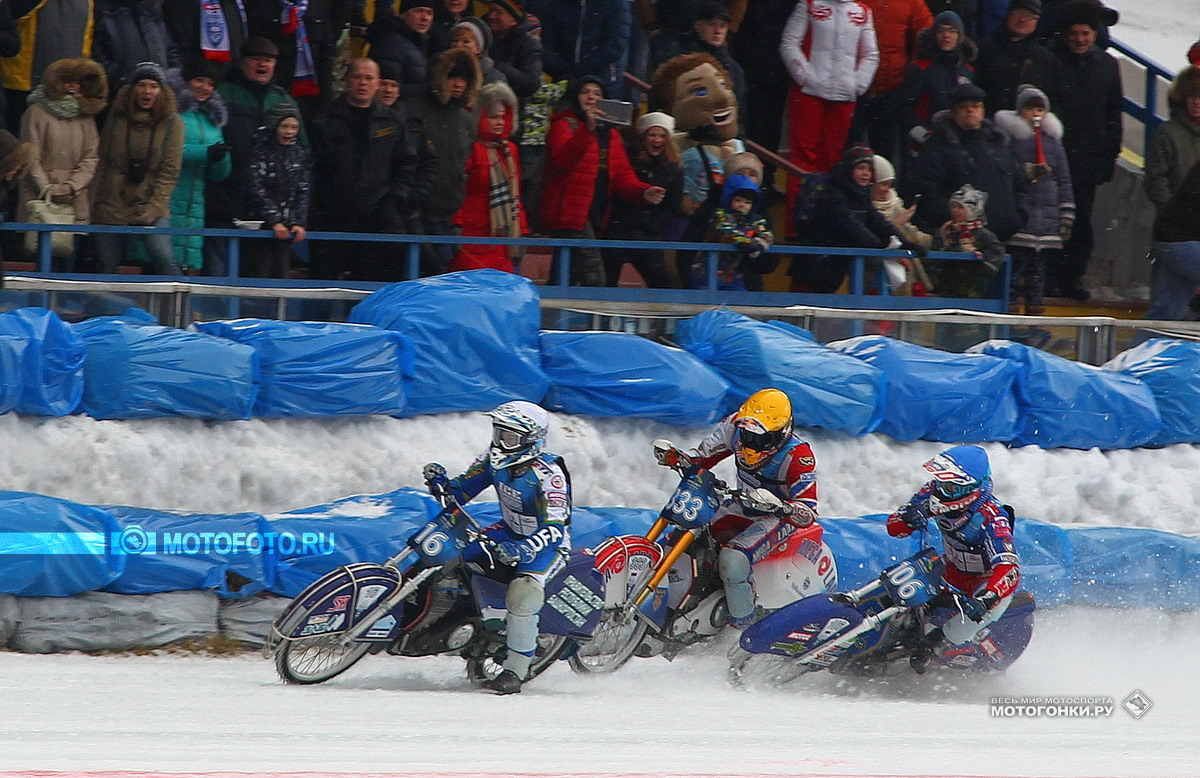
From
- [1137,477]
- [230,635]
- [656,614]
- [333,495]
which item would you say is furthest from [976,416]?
[230,635]

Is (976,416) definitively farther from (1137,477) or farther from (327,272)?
(327,272)

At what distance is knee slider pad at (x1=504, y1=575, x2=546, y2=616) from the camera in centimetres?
766

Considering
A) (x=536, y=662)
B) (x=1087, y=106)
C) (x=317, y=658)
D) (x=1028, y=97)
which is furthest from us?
(x=1087, y=106)

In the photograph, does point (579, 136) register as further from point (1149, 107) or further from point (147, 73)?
point (1149, 107)

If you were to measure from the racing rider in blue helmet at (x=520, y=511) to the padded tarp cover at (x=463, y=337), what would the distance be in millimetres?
1641

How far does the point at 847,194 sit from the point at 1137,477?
2.73 m

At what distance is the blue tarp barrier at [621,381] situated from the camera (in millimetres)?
9672

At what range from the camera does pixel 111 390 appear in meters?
8.69

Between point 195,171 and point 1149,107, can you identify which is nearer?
point 195,171

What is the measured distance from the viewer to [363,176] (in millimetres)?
10305

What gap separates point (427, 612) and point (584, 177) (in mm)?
4046

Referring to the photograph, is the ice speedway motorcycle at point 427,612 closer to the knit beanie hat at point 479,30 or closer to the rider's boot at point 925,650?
the rider's boot at point 925,650

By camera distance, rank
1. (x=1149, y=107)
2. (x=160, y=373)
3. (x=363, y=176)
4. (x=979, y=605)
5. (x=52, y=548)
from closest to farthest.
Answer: (x=52, y=548), (x=979, y=605), (x=160, y=373), (x=363, y=176), (x=1149, y=107)

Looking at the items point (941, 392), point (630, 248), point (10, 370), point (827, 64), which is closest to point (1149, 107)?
point (827, 64)
